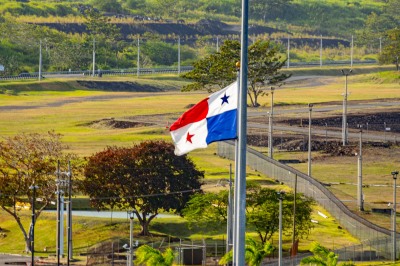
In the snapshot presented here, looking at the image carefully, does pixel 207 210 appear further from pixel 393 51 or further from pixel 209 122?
pixel 393 51

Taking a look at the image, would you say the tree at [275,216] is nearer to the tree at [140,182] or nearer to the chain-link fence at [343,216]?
the chain-link fence at [343,216]

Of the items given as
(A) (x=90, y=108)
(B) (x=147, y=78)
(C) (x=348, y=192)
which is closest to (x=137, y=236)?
(C) (x=348, y=192)

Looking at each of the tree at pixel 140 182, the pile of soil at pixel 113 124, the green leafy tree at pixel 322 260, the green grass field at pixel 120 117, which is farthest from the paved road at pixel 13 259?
the pile of soil at pixel 113 124

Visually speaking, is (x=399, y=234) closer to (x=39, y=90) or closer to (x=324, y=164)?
(x=324, y=164)

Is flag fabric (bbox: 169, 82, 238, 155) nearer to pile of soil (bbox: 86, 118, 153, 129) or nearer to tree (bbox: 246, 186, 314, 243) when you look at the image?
tree (bbox: 246, 186, 314, 243)

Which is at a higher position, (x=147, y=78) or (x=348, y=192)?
(x=147, y=78)

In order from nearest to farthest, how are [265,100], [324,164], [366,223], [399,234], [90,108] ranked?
1. [399,234]
2. [366,223]
3. [324,164]
4. [90,108]
5. [265,100]

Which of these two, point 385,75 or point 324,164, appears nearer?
point 324,164

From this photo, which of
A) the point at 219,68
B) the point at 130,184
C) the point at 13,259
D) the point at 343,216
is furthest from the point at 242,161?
the point at 219,68
